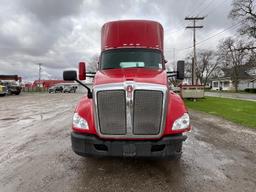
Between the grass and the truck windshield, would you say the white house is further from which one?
the truck windshield

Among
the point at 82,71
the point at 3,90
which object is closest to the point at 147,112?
the point at 82,71

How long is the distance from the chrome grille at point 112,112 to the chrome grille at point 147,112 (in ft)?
0.70

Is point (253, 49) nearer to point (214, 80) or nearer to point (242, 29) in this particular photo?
point (242, 29)

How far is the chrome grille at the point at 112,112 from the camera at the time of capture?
4.10 metres

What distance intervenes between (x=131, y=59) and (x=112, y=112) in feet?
7.34

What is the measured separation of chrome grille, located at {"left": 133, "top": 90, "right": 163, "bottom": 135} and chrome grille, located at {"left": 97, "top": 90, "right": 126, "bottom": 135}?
0.70 feet

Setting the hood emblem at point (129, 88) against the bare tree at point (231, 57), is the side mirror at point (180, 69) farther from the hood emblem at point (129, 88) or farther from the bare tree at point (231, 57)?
the bare tree at point (231, 57)

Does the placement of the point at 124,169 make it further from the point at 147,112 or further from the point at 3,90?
the point at 3,90

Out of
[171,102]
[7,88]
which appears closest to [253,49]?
[7,88]

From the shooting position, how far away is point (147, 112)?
162 inches

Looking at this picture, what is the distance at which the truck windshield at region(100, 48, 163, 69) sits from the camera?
590 cm

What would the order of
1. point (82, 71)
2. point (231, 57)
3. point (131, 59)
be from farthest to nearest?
point (231, 57)
point (82, 71)
point (131, 59)

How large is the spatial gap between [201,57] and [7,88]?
65.8 metres

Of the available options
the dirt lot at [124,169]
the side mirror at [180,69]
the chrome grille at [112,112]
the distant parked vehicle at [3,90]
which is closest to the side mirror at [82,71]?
the dirt lot at [124,169]
